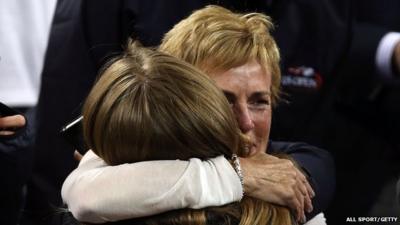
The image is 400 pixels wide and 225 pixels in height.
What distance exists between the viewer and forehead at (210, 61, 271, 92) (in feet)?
2.28

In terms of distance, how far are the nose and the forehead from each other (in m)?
0.02

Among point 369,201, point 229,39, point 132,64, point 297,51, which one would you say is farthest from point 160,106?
point 369,201

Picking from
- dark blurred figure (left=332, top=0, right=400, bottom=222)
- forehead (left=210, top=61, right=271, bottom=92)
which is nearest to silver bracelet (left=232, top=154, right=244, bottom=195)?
forehead (left=210, top=61, right=271, bottom=92)

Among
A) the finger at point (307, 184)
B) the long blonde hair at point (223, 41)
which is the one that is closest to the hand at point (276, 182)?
the finger at point (307, 184)

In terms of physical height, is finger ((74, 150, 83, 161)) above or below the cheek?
below

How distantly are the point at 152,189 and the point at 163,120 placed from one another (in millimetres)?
64

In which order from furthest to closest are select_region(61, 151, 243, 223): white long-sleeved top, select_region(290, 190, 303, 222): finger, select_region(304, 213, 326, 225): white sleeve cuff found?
select_region(304, 213, 326, 225): white sleeve cuff < select_region(290, 190, 303, 222): finger < select_region(61, 151, 243, 223): white long-sleeved top

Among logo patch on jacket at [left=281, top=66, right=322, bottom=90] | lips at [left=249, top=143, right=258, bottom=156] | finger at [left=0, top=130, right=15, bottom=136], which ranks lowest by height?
finger at [left=0, top=130, right=15, bottom=136]

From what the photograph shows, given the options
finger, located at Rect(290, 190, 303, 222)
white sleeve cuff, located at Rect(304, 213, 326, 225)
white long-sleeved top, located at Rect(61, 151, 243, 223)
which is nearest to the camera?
white long-sleeved top, located at Rect(61, 151, 243, 223)

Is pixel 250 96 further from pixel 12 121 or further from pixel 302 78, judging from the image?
pixel 12 121

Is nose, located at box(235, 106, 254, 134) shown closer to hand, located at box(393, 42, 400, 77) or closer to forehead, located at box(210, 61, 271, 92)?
forehead, located at box(210, 61, 271, 92)

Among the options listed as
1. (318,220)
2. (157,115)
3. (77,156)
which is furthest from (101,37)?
(318,220)

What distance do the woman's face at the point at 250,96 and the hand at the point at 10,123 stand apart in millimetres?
286

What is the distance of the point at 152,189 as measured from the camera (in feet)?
1.74
